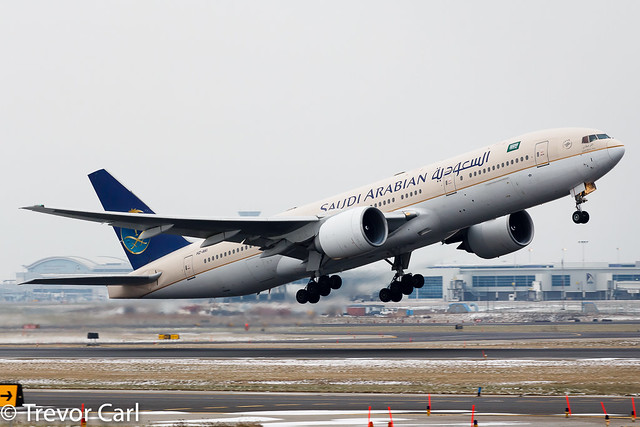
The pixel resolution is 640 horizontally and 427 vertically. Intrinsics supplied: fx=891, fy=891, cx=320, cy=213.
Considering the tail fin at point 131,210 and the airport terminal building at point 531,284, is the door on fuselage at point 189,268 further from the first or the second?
the airport terminal building at point 531,284

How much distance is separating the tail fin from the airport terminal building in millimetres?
93437

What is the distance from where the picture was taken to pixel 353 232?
37.5m

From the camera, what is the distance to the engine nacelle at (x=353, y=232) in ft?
123

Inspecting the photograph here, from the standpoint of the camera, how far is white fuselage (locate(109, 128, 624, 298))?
117ft

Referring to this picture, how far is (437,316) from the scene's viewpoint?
337ft

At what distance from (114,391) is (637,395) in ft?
57.7

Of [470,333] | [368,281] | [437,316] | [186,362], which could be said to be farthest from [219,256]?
[437,316]

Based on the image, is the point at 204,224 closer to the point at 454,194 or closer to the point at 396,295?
the point at 396,295

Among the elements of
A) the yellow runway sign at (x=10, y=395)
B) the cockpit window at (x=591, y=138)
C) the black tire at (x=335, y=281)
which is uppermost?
the cockpit window at (x=591, y=138)

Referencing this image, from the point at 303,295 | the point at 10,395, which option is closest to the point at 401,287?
the point at 303,295

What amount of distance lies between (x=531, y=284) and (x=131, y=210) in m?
111

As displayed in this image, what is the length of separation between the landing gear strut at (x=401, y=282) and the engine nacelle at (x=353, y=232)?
20.7 ft

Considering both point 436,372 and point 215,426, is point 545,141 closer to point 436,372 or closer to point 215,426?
point 436,372

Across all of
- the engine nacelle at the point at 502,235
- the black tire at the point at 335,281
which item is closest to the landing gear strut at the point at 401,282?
the black tire at the point at 335,281
